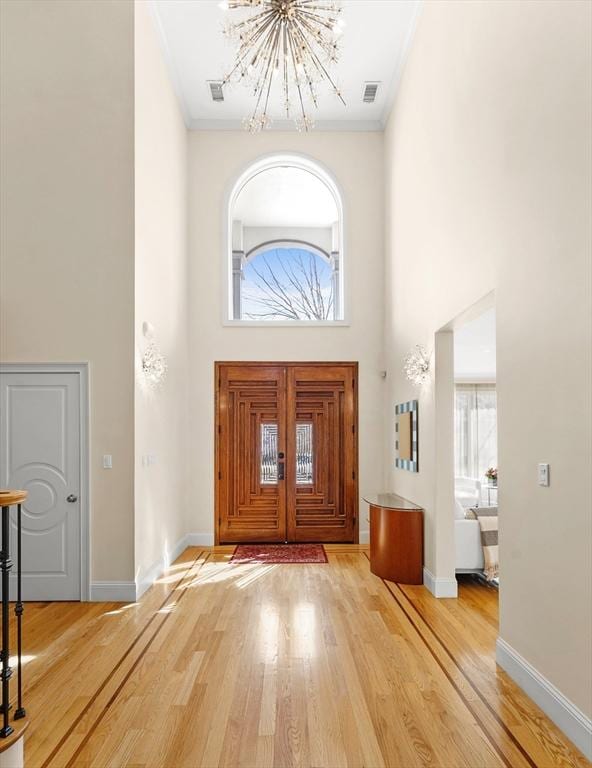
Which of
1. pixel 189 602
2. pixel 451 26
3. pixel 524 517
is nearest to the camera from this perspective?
pixel 524 517

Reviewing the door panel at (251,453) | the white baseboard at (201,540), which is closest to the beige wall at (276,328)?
the door panel at (251,453)

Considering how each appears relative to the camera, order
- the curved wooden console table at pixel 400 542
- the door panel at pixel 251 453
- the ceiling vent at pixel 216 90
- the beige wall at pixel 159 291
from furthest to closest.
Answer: the door panel at pixel 251 453 → the ceiling vent at pixel 216 90 → the curved wooden console table at pixel 400 542 → the beige wall at pixel 159 291

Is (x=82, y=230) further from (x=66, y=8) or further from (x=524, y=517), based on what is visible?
(x=524, y=517)

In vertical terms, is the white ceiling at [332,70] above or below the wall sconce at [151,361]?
Answer: above

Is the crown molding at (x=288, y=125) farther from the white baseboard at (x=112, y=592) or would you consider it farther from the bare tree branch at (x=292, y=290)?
the white baseboard at (x=112, y=592)

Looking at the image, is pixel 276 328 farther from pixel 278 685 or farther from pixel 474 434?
pixel 474 434

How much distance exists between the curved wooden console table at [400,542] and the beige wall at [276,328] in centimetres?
191

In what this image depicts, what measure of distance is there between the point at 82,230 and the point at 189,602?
3207 mm

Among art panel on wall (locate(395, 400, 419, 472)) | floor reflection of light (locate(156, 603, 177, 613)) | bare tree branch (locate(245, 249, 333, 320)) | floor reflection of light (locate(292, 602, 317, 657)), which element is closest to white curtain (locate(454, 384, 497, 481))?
bare tree branch (locate(245, 249, 333, 320))

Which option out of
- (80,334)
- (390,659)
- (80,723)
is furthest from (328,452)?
(80,723)

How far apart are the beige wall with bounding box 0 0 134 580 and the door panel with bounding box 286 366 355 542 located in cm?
304

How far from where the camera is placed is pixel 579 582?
9.27 ft

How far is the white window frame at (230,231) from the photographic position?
26.4 feet

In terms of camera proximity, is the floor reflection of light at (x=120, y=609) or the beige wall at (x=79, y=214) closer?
the floor reflection of light at (x=120, y=609)
